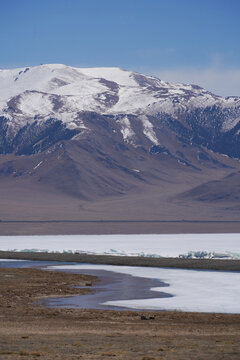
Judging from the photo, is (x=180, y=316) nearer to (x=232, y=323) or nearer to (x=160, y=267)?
(x=232, y=323)

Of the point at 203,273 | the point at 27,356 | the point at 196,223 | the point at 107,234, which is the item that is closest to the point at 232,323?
Answer: the point at 27,356

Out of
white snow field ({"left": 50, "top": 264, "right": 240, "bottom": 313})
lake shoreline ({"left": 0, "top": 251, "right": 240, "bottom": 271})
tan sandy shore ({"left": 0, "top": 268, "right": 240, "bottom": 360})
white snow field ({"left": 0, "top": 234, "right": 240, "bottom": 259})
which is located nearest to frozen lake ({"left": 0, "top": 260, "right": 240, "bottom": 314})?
white snow field ({"left": 50, "top": 264, "right": 240, "bottom": 313})

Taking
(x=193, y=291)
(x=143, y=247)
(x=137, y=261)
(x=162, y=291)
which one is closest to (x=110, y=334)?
(x=193, y=291)

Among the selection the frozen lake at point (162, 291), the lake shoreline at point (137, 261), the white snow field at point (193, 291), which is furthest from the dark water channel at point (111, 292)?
the lake shoreline at point (137, 261)

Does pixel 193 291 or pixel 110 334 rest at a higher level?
pixel 193 291

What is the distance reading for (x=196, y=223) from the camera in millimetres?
199250

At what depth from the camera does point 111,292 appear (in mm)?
44125

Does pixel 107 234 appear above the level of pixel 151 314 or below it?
above

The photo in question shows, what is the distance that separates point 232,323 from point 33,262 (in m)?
48.3

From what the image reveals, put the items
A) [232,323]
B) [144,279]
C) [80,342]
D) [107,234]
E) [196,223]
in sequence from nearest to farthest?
[80,342] < [232,323] < [144,279] < [107,234] < [196,223]

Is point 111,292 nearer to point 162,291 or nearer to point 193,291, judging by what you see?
point 162,291

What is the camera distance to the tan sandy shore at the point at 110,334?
20.6 meters

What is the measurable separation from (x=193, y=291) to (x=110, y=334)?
18481 mm

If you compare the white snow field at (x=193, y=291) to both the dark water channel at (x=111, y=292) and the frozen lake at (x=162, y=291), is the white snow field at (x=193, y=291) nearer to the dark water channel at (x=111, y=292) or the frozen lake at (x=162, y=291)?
the frozen lake at (x=162, y=291)
